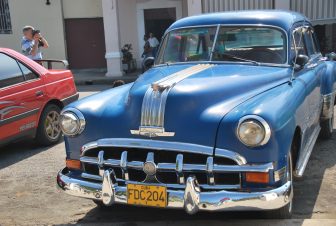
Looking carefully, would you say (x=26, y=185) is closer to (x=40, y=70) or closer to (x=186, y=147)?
(x=40, y=70)

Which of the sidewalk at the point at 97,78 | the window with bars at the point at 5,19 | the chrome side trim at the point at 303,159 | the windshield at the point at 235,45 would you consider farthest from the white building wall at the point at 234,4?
the chrome side trim at the point at 303,159

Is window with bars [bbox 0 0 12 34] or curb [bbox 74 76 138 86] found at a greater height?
window with bars [bbox 0 0 12 34]

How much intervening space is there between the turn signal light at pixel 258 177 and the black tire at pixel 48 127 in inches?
163

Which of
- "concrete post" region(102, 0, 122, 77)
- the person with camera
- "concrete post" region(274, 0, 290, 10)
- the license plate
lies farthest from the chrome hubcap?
"concrete post" region(274, 0, 290, 10)

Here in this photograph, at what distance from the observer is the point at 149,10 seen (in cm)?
1756

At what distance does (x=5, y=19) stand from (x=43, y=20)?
1562 mm

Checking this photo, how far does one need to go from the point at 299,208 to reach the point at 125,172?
1.66 meters

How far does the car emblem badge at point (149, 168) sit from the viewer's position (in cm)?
370

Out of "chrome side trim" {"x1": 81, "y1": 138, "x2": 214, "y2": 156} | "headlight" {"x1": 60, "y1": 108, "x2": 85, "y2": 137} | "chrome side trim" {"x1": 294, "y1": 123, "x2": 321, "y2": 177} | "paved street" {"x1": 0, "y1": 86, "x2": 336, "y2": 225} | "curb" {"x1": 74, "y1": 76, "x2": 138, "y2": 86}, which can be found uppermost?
"headlight" {"x1": 60, "y1": 108, "x2": 85, "y2": 137}

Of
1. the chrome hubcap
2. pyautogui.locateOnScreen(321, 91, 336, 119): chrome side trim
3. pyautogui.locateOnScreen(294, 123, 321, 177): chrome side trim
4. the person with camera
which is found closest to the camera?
pyautogui.locateOnScreen(294, 123, 321, 177): chrome side trim

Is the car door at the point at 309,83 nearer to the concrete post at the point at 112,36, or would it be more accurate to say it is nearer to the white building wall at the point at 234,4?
the white building wall at the point at 234,4

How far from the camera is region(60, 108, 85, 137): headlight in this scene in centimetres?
411

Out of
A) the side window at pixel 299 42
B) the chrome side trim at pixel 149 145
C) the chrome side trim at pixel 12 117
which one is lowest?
the chrome side trim at pixel 12 117

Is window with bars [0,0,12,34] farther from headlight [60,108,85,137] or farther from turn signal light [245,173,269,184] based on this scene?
turn signal light [245,173,269,184]
